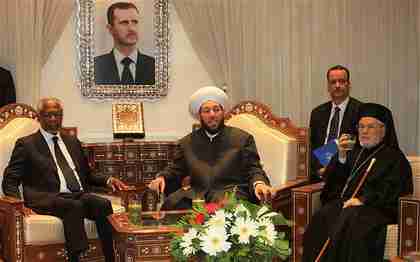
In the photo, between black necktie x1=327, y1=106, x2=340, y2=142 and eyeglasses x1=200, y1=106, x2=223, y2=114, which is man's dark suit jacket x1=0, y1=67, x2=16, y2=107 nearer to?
eyeglasses x1=200, y1=106, x2=223, y2=114

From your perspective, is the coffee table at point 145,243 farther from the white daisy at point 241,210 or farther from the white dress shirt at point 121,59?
the white dress shirt at point 121,59

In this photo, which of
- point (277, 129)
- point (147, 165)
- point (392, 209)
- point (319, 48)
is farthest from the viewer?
point (319, 48)

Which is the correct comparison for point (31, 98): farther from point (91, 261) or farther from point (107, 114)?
point (91, 261)

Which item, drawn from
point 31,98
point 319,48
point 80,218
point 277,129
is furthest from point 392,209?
point 31,98

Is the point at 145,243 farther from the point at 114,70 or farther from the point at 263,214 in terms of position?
the point at 114,70

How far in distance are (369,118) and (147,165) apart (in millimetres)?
2276

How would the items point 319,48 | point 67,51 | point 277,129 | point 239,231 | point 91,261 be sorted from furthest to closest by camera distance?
point 319,48, point 67,51, point 277,129, point 91,261, point 239,231

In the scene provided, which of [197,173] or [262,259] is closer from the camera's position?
[262,259]

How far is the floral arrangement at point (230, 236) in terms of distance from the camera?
2.88 m

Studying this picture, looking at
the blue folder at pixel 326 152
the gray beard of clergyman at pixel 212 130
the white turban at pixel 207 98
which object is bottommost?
the blue folder at pixel 326 152

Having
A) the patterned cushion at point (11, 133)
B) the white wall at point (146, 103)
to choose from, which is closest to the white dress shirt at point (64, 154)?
the patterned cushion at point (11, 133)

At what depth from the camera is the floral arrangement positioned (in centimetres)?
288

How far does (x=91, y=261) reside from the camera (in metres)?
4.98

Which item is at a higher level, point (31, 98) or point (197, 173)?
point (31, 98)
